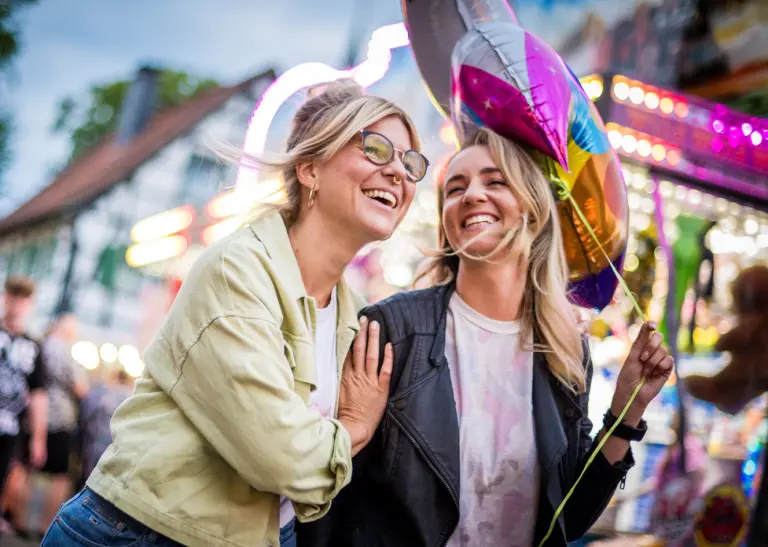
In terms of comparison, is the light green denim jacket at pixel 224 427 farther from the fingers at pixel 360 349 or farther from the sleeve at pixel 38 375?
the sleeve at pixel 38 375

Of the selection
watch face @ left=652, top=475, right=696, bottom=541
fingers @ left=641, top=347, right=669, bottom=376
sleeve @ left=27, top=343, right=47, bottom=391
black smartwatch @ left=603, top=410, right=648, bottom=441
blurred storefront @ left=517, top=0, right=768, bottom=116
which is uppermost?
blurred storefront @ left=517, top=0, right=768, bottom=116

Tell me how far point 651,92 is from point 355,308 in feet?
10.4

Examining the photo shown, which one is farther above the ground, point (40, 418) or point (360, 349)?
point (360, 349)

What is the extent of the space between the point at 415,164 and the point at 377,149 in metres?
0.16

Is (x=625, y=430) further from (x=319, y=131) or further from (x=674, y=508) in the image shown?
(x=674, y=508)

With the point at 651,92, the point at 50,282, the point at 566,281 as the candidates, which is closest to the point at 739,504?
the point at 651,92

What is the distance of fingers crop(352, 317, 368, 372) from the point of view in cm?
222

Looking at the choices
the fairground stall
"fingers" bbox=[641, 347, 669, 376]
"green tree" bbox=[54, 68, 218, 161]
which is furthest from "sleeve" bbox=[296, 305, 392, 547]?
"green tree" bbox=[54, 68, 218, 161]

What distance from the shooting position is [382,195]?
2.20 meters

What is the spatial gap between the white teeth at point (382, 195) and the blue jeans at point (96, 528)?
105 centimetres

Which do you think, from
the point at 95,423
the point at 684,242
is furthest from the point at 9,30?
the point at 684,242

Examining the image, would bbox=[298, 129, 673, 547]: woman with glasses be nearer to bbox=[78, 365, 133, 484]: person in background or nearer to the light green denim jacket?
the light green denim jacket

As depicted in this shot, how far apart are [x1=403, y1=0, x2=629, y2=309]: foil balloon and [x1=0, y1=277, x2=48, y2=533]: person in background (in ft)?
15.0

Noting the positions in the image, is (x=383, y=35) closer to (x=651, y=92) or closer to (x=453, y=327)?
(x=453, y=327)
